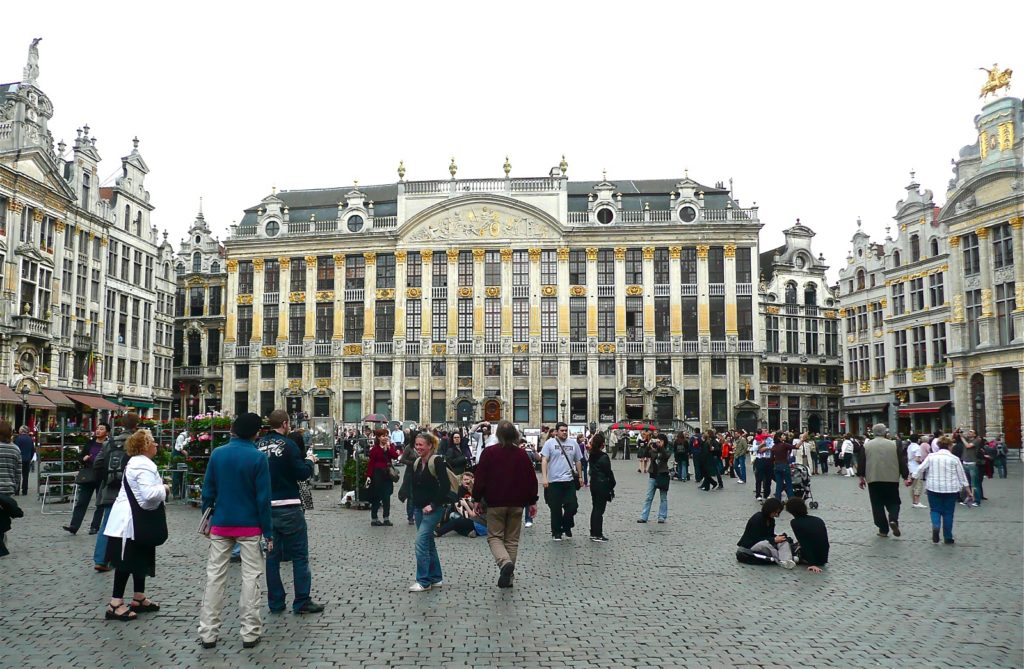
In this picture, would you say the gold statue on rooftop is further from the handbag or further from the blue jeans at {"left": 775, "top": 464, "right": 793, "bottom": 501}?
the handbag

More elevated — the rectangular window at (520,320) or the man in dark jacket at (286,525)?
the rectangular window at (520,320)

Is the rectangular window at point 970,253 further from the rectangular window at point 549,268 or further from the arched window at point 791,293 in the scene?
the rectangular window at point 549,268

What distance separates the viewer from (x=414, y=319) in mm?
66250

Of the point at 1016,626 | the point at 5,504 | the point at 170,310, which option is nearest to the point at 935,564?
the point at 1016,626

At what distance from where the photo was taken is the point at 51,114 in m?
48.2

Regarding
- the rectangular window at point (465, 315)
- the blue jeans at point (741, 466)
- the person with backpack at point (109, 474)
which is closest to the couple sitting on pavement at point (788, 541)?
the person with backpack at point (109, 474)

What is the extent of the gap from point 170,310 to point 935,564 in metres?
61.7

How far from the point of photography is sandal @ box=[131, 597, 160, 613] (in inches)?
361

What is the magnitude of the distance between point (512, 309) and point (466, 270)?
4.37 meters

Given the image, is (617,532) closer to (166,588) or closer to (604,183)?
(166,588)

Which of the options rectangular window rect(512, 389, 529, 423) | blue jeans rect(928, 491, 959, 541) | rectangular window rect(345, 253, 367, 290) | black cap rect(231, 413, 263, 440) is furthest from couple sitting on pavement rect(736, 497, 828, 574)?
rectangular window rect(345, 253, 367, 290)

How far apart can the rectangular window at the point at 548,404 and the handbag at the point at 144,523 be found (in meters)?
55.6

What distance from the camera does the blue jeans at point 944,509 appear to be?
14.8m

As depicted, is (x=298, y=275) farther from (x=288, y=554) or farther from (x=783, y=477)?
(x=288, y=554)
